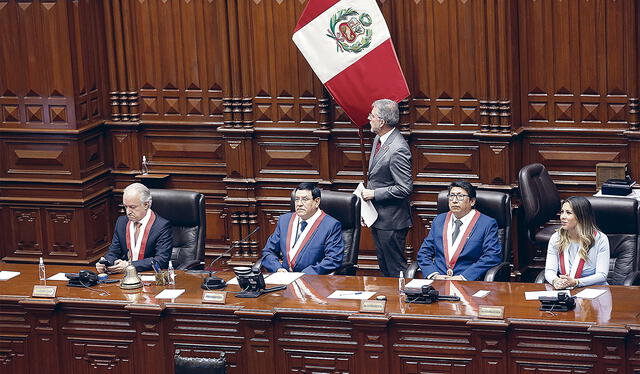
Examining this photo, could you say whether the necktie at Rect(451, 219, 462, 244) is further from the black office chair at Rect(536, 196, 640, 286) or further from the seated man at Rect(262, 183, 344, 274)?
the seated man at Rect(262, 183, 344, 274)

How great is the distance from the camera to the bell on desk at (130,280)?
24.5 feet

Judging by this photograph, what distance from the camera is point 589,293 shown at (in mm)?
6875

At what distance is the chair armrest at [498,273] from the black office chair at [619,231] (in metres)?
0.21

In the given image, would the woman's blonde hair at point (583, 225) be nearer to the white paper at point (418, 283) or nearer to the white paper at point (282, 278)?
the white paper at point (418, 283)

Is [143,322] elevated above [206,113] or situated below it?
below

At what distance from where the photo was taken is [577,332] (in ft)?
20.7

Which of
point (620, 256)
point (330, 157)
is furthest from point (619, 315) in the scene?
point (330, 157)

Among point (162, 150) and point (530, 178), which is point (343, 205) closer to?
point (530, 178)

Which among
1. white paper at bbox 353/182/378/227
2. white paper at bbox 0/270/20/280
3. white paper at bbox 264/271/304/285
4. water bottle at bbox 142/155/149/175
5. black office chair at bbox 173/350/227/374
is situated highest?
water bottle at bbox 142/155/149/175

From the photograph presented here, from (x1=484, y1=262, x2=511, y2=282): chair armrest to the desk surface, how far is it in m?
0.39

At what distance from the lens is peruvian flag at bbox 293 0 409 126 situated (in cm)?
912

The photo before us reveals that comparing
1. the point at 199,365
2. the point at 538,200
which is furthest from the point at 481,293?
the point at 538,200

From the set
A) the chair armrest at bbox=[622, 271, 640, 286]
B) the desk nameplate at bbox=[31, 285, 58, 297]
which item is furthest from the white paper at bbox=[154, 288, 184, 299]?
the chair armrest at bbox=[622, 271, 640, 286]

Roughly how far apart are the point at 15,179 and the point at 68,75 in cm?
99
